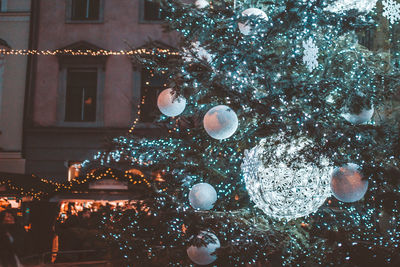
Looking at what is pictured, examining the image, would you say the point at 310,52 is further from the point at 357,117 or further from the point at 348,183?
the point at 348,183

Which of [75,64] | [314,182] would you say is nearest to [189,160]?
[314,182]

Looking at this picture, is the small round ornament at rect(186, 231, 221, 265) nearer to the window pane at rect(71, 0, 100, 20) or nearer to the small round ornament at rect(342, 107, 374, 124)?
the small round ornament at rect(342, 107, 374, 124)

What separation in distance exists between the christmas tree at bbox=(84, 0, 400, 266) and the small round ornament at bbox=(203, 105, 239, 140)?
0.01 metres

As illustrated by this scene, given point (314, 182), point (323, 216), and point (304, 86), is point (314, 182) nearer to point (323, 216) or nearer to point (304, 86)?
point (304, 86)

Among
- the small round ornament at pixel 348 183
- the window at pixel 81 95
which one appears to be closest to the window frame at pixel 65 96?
the window at pixel 81 95

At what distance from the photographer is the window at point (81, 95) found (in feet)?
45.9

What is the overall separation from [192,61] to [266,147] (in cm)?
91

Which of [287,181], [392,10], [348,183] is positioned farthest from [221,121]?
[392,10]

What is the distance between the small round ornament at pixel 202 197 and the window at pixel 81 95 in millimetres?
10203

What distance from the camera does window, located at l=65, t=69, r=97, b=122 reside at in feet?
45.9

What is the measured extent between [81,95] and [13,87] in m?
2.11

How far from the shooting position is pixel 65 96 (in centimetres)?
1407

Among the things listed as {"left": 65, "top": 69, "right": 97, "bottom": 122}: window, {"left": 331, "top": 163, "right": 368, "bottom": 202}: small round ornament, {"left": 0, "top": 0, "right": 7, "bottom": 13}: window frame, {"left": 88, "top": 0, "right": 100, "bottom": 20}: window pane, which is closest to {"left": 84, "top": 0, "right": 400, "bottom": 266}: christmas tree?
{"left": 331, "top": 163, "right": 368, "bottom": 202}: small round ornament

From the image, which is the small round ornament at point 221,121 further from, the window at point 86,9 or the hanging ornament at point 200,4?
the window at point 86,9
